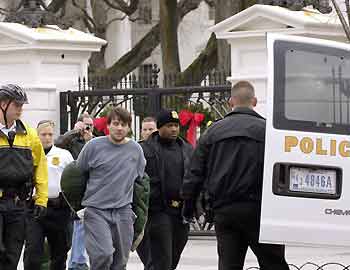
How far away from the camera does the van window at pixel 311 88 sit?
1055 centimetres

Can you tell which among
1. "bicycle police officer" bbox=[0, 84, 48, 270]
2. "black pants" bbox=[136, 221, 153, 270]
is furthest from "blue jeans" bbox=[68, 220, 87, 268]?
"bicycle police officer" bbox=[0, 84, 48, 270]

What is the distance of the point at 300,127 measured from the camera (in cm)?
1053

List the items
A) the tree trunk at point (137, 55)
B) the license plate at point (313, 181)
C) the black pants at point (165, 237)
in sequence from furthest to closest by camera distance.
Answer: the tree trunk at point (137, 55)
the black pants at point (165, 237)
the license plate at point (313, 181)

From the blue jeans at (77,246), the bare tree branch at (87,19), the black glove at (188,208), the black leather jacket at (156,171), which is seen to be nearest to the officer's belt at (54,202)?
the blue jeans at (77,246)

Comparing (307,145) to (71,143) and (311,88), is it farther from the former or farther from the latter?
(71,143)

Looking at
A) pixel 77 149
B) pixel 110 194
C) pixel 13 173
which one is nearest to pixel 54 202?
pixel 77 149

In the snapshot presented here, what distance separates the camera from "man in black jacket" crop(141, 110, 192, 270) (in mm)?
12688

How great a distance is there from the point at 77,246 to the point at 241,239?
12.3ft

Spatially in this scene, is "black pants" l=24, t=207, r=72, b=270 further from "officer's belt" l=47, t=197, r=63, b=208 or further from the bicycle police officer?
the bicycle police officer

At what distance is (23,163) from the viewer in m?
11.5

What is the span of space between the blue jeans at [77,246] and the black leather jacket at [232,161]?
3631 mm

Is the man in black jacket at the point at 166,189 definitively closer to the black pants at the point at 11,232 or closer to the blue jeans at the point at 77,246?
the blue jeans at the point at 77,246

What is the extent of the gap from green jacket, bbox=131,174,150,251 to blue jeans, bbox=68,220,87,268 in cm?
175

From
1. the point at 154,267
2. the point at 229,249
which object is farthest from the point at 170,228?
the point at 229,249
